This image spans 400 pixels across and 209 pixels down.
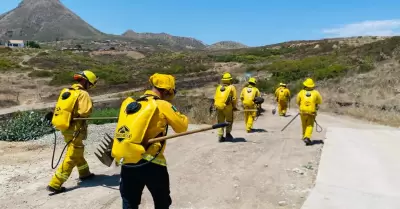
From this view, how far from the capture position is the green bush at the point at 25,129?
36.9 ft

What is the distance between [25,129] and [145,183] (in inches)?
331

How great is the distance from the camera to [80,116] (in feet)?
21.2

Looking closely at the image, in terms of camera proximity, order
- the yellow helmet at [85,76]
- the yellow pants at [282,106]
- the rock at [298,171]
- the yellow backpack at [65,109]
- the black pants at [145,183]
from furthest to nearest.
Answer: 1. the yellow pants at [282,106]
2. the rock at [298,171]
3. the yellow helmet at [85,76]
4. the yellow backpack at [65,109]
5. the black pants at [145,183]

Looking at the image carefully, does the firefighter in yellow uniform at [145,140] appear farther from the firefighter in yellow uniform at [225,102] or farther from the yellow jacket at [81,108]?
the firefighter in yellow uniform at [225,102]

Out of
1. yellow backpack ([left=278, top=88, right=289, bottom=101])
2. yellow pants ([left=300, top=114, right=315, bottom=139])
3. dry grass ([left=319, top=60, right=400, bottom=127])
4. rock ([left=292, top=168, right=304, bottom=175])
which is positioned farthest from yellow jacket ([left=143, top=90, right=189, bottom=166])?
yellow backpack ([left=278, top=88, right=289, bottom=101])

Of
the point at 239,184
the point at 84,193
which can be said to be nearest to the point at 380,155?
the point at 239,184

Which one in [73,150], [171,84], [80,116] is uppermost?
[171,84]

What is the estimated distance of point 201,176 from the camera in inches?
286

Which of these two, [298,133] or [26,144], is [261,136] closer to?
[298,133]

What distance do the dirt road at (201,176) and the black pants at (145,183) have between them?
1.59 m

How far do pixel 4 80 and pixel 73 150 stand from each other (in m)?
33.3

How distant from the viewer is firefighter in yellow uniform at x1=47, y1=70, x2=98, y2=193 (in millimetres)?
6406

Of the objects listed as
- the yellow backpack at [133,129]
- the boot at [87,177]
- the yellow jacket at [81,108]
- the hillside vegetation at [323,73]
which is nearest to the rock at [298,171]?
the boot at [87,177]

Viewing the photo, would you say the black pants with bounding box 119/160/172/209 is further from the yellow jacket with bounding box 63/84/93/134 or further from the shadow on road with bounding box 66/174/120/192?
the shadow on road with bounding box 66/174/120/192
